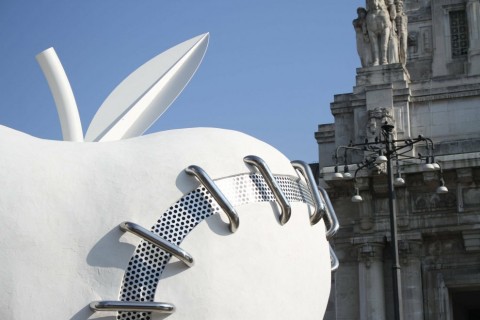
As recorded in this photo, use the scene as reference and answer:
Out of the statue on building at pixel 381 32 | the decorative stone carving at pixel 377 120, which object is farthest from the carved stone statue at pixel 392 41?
the decorative stone carving at pixel 377 120

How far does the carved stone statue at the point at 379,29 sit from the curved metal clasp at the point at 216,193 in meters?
20.7

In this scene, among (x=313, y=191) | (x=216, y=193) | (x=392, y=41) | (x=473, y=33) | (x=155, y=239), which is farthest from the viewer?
(x=473, y=33)

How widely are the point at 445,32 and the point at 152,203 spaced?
25139mm

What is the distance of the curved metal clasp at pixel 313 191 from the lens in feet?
37.6

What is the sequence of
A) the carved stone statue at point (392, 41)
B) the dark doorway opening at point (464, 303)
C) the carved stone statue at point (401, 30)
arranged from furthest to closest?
the carved stone statue at point (401, 30) → the carved stone statue at point (392, 41) → the dark doorway opening at point (464, 303)

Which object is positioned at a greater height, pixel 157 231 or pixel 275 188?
pixel 275 188

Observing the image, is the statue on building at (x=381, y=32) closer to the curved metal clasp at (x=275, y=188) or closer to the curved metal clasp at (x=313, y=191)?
the curved metal clasp at (x=313, y=191)

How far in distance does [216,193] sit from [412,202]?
63.6 ft

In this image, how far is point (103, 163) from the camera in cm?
1028

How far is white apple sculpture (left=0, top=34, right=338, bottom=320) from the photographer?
9555 millimetres

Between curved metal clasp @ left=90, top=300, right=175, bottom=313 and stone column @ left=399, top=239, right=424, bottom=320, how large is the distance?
64.0ft

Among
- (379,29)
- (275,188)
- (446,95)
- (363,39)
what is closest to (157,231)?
(275,188)

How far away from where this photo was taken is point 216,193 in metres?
10.2

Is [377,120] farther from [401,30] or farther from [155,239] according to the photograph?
[155,239]
